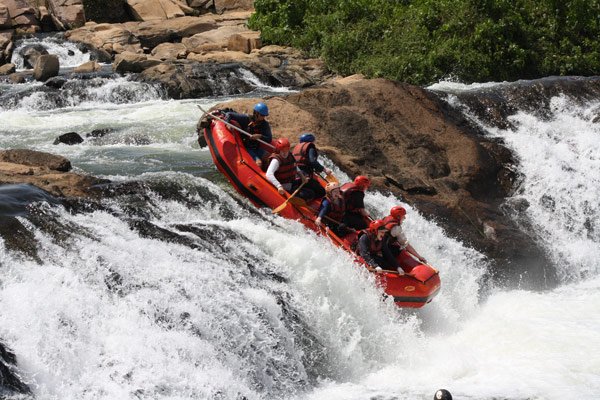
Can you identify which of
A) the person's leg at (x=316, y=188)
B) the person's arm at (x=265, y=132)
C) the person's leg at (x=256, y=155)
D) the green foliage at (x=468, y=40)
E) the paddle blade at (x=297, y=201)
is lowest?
the green foliage at (x=468, y=40)

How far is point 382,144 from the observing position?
13.7 metres

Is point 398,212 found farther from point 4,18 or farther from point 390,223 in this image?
point 4,18

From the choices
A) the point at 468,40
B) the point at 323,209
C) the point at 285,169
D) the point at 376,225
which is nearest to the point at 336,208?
the point at 323,209

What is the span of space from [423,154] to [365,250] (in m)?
3.95

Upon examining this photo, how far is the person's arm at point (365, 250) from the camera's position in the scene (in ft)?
33.2

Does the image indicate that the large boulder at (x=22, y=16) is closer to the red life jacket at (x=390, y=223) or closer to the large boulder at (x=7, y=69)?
the large boulder at (x=7, y=69)

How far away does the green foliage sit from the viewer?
67.9 feet

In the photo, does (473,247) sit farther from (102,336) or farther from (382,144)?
(102,336)

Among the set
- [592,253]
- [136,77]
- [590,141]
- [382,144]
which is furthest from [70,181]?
[136,77]

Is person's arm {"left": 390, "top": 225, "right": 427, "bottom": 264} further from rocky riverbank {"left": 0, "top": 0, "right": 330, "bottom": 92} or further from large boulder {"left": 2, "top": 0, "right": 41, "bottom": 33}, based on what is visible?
large boulder {"left": 2, "top": 0, "right": 41, "bottom": 33}

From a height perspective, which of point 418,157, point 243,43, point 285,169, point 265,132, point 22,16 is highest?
point 265,132

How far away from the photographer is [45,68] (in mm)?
21469

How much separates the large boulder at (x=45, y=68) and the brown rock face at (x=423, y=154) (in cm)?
938

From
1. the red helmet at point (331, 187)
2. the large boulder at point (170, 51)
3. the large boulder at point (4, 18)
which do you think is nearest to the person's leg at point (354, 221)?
the red helmet at point (331, 187)
